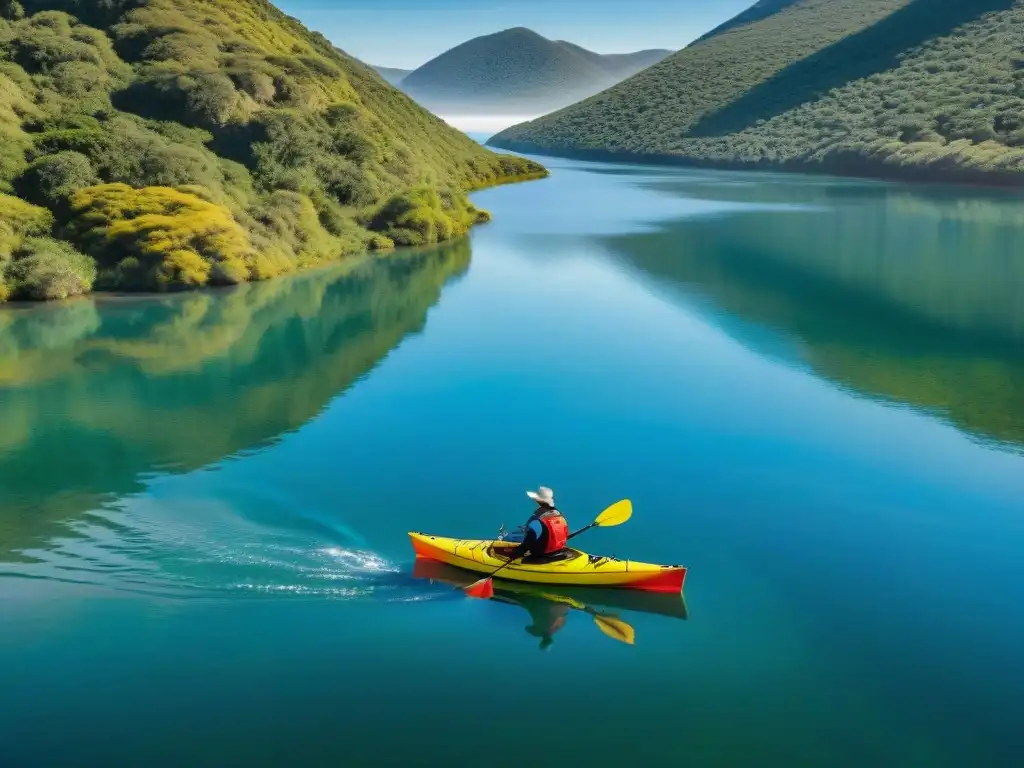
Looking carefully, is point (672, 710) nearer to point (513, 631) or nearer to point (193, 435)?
point (513, 631)

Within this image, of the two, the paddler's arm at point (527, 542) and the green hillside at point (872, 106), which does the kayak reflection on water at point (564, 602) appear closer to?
the paddler's arm at point (527, 542)

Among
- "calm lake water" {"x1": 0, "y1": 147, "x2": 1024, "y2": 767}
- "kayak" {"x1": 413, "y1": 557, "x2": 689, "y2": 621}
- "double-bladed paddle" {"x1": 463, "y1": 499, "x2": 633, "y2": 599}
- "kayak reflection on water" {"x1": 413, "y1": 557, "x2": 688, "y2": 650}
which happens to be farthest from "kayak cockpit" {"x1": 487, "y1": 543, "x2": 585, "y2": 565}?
"calm lake water" {"x1": 0, "y1": 147, "x2": 1024, "y2": 767}

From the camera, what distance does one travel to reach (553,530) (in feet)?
53.7

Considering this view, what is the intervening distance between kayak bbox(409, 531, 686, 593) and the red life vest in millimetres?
155

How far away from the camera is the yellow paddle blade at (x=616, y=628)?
15.6 metres

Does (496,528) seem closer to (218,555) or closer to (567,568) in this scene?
(567,568)

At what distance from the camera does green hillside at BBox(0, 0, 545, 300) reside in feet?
152

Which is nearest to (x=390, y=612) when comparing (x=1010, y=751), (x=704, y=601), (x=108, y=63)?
(x=704, y=601)

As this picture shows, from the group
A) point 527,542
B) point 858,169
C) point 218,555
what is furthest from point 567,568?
point 858,169

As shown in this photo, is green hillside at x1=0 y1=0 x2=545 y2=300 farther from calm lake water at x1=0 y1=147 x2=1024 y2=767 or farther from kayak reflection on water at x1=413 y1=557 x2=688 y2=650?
kayak reflection on water at x1=413 y1=557 x2=688 y2=650

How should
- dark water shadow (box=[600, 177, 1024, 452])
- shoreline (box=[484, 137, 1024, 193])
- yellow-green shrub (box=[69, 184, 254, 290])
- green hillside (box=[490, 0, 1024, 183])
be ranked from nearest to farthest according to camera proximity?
1. dark water shadow (box=[600, 177, 1024, 452])
2. yellow-green shrub (box=[69, 184, 254, 290])
3. shoreline (box=[484, 137, 1024, 193])
4. green hillside (box=[490, 0, 1024, 183])

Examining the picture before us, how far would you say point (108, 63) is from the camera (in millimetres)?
63562

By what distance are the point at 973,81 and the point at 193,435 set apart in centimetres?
13298

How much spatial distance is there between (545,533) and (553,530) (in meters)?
0.16
